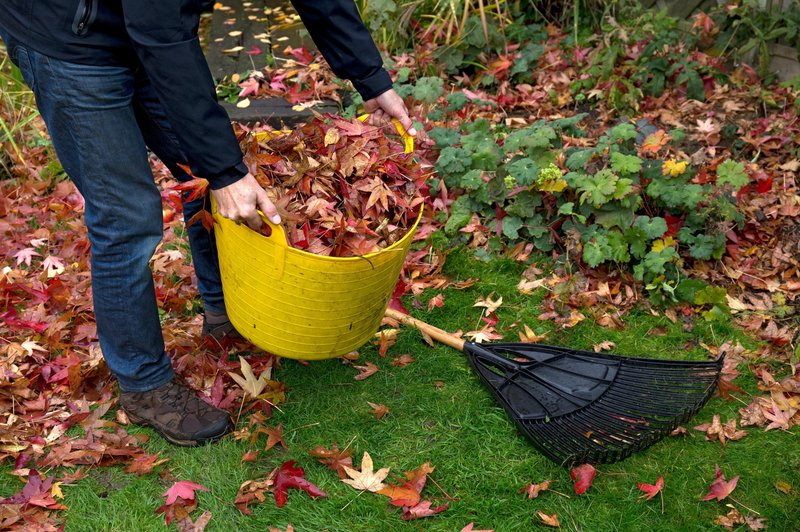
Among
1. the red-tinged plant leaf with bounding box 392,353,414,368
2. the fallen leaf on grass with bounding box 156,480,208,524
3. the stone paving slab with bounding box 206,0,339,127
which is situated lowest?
the red-tinged plant leaf with bounding box 392,353,414,368

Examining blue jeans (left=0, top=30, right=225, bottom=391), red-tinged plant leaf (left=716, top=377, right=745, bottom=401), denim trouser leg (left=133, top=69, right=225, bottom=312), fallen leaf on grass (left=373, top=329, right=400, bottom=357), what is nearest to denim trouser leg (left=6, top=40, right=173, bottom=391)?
blue jeans (left=0, top=30, right=225, bottom=391)

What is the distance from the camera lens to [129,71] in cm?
207

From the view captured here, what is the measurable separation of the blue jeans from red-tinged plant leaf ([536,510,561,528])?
4.30 ft

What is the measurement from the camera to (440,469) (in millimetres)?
2436

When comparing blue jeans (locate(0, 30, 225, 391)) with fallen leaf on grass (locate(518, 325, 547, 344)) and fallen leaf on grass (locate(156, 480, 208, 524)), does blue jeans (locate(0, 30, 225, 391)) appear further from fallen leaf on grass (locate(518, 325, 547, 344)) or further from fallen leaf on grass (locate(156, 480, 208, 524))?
fallen leaf on grass (locate(518, 325, 547, 344))

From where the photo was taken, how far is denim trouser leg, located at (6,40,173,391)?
2.00 m

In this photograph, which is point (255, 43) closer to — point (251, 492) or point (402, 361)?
point (402, 361)

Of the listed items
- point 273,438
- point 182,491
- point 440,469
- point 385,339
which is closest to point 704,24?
point 385,339

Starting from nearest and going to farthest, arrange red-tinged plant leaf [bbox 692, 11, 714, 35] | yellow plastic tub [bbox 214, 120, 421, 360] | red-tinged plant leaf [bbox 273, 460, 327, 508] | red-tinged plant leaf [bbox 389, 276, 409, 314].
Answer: yellow plastic tub [bbox 214, 120, 421, 360] → red-tinged plant leaf [bbox 273, 460, 327, 508] → red-tinged plant leaf [bbox 389, 276, 409, 314] → red-tinged plant leaf [bbox 692, 11, 714, 35]

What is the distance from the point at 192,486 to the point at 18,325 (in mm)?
1192

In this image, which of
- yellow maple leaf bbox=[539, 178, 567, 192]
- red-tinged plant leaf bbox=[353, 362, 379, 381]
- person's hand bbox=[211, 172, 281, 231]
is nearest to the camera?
person's hand bbox=[211, 172, 281, 231]

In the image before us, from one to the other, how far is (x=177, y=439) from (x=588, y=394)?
1405 mm

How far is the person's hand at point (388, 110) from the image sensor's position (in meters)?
2.48

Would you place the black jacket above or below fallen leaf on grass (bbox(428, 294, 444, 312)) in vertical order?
above
